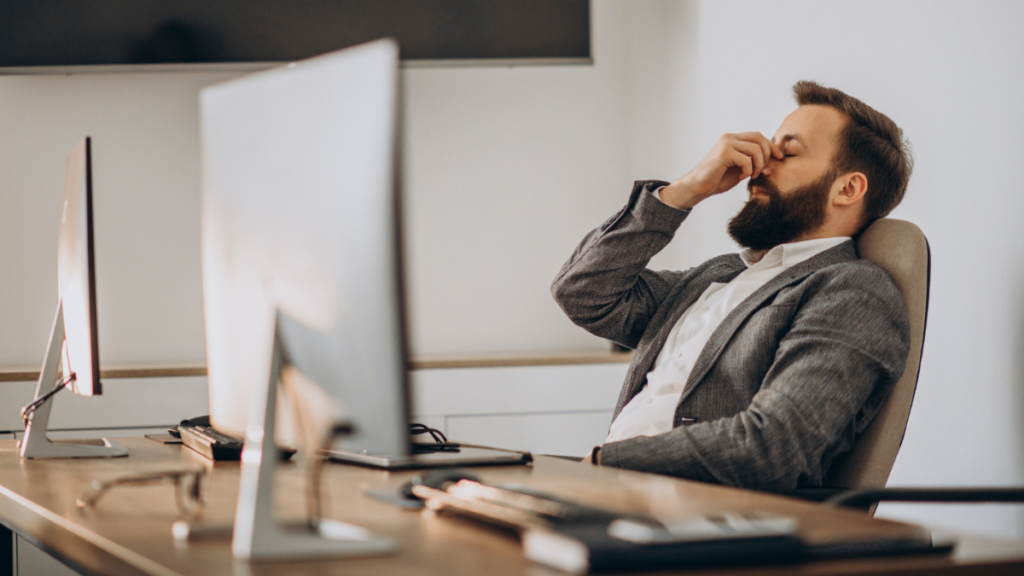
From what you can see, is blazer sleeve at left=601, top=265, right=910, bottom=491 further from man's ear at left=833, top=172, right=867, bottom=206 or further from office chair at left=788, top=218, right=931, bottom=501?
man's ear at left=833, top=172, right=867, bottom=206

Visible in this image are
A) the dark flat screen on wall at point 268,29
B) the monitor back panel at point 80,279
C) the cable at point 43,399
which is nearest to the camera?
the monitor back panel at point 80,279

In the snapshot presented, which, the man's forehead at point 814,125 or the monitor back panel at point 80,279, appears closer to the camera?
the monitor back panel at point 80,279

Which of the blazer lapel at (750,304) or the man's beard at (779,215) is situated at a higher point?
the man's beard at (779,215)

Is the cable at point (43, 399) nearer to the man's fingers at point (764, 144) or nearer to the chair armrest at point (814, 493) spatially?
the chair armrest at point (814, 493)

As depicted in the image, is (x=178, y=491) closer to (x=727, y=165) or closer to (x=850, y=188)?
(x=727, y=165)

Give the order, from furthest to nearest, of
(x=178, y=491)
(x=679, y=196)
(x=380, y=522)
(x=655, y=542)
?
(x=679, y=196) < (x=178, y=491) < (x=380, y=522) < (x=655, y=542)

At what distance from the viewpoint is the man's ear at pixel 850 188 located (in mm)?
1711

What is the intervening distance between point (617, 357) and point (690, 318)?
1.21 m

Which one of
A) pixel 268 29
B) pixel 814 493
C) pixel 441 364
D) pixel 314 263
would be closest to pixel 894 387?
pixel 814 493

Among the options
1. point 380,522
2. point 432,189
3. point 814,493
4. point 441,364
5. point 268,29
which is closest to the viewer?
point 380,522

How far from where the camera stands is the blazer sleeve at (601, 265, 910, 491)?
129 centimetres

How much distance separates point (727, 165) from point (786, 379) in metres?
0.55

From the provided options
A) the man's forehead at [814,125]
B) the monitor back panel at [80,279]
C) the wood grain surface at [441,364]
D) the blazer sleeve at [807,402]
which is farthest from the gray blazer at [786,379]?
the wood grain surface at [441,364]

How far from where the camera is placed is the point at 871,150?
1.71 metres
